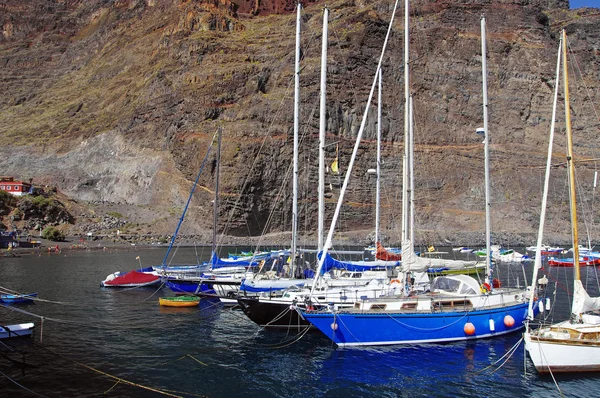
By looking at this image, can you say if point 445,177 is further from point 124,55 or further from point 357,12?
point 124,55

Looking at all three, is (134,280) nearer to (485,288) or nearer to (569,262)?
(485,288)

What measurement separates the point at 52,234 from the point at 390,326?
91044 mm

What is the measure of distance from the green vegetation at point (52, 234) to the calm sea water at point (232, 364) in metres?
71.2

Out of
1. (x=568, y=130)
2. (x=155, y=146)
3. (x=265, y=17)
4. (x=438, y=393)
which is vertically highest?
(x=265, y=17)

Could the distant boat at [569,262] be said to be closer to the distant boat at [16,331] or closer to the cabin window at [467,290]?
the cabin window at [467,290]

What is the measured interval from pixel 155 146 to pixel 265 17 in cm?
8138

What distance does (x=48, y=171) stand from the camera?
139375mm

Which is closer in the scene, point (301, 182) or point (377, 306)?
point (377, 306)

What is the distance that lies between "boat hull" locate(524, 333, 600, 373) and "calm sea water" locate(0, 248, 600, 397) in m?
0.51

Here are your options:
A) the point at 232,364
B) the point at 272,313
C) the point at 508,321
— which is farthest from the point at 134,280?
the point at 508,321

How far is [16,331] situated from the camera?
1005 inches

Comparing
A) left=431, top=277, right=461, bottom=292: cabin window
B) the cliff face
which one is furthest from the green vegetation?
left=431, top=277, right=461, bottom=292: cabin window

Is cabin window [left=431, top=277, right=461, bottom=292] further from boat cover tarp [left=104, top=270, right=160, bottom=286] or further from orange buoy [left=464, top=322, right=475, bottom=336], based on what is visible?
boat cover tarp [left=104, top=270, right=160, bottom=286]

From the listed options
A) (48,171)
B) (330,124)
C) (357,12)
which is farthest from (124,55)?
(330,124)
